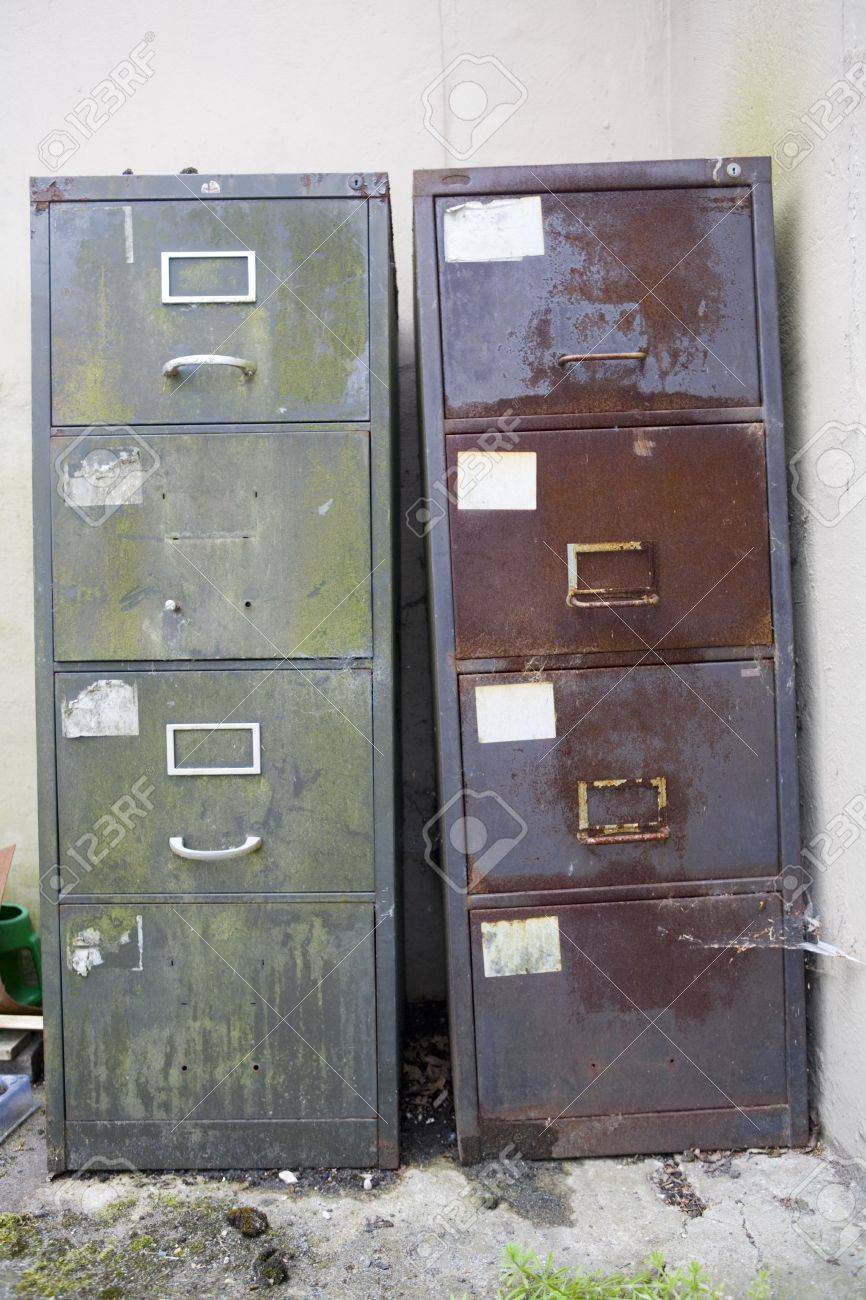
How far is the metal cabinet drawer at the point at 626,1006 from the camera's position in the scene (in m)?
1.84

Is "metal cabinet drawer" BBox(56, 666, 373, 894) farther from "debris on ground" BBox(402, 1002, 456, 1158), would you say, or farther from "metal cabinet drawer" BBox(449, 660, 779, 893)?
"debris on ground" BBox(402, 1002, 456, 1158)

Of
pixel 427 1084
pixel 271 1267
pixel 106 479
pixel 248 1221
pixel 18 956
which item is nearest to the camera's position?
pixel 271 1267

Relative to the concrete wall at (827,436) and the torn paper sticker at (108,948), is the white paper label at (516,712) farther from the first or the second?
the torn paper sticker at (108,948)

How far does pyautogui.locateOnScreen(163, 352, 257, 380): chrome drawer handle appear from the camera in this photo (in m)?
1.76

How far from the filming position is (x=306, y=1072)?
1843 mm

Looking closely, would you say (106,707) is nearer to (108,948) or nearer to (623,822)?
(108,948)

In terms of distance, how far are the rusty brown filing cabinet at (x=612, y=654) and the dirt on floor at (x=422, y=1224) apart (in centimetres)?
8

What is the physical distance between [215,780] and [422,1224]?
3.19 feet

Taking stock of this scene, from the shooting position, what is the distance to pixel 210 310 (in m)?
1.79

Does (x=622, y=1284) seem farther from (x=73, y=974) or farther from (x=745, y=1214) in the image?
(x=73, y=974)

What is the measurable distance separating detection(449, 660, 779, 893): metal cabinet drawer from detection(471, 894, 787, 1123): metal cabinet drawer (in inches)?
3.8

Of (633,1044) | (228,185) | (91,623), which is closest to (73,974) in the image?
(91,623)

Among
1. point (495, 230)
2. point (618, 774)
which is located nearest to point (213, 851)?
point (618, 774)

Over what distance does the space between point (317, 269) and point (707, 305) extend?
815mm
